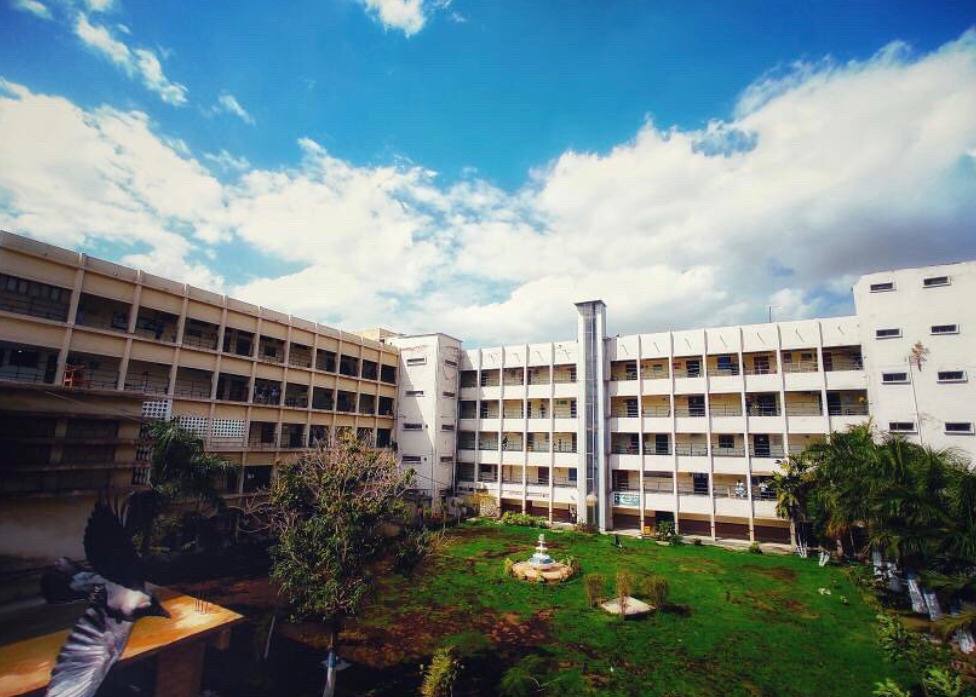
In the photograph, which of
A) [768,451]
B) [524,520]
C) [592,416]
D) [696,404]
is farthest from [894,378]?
[524,520]

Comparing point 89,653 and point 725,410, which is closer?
point 89,653

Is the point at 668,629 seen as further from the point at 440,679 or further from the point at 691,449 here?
the point at 691,449

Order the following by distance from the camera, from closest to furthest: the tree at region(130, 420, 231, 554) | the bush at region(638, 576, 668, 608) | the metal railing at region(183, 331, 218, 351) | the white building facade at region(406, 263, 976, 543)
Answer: the bush at region(638, 576, 668, 608) → the tree at region(130, 420, 231, 554) → the white building facade at region(406, 263, 976, 543) → the metal railing at region(183, 331, 218, 351)

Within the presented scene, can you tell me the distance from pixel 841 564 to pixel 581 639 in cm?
2014

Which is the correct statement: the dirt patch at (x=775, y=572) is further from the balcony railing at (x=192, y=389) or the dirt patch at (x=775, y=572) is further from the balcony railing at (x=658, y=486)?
the balcony railing at (x=192, y=389)

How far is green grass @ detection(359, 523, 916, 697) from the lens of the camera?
1393 cm

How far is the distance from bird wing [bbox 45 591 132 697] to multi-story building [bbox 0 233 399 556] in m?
1.59

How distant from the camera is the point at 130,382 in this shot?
25.0 meters

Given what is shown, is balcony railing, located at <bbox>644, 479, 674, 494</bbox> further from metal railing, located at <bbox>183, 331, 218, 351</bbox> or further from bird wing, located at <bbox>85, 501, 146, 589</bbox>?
bird wing, located at <bbox>85, 501, 146, 589</bbox>

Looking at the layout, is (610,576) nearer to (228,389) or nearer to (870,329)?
(870,329)

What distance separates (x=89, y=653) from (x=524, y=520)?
31816mm

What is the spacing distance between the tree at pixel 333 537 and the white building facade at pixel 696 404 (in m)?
25.5

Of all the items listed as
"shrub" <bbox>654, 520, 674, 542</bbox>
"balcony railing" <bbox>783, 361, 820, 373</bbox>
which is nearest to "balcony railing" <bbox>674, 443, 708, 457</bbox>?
"shrub" <bbox>654, 520, 674, 542</bbox>

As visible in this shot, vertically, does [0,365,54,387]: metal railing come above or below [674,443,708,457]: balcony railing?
above
